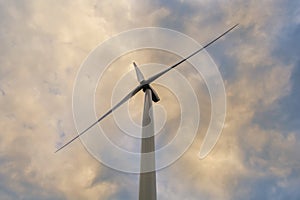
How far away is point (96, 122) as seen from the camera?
63938mm

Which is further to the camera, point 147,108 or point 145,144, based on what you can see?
point 147,108

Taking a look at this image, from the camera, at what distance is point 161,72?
62469 millimetres

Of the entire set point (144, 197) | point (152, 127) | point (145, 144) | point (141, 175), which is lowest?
point (144, 197)

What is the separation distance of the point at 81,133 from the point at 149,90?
1492 cm

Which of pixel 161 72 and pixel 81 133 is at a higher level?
pixel 161 72

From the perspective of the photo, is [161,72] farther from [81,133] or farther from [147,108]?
[81,133]

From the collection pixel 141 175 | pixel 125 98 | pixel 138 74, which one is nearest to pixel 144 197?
pixel 141 175

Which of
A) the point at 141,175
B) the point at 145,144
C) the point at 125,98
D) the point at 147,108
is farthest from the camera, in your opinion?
the point at 125,98

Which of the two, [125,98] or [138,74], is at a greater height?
[138,74]

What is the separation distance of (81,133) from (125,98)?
1080 cm

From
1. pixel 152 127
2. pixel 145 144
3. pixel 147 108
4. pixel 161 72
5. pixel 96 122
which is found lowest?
pixel 145 144

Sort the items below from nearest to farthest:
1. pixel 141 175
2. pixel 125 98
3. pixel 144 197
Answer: pixel 144 197, pixel 141 175, pixel 125 98

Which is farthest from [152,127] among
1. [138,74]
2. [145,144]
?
[138,74]

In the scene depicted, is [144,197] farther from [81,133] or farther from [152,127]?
[81,133]
